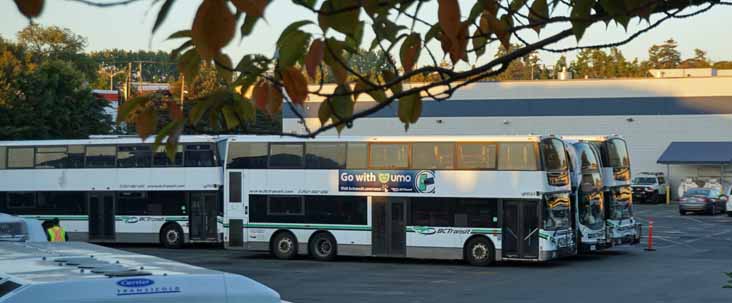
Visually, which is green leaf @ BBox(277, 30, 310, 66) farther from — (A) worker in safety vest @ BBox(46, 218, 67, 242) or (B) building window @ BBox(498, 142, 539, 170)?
(B) building window @ BBox(498, 142, 539, 170)

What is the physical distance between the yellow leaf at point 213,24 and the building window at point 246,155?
28.5 m

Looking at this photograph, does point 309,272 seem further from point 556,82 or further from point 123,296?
point 556,82

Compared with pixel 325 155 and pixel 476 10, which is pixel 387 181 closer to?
pixel 325 155

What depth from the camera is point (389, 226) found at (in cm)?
2977

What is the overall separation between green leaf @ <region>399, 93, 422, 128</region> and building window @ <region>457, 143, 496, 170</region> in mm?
24599

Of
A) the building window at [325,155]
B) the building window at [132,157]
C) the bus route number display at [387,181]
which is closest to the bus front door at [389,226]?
the bus route number display at [387,181]

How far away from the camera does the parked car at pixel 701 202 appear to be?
2084 inches

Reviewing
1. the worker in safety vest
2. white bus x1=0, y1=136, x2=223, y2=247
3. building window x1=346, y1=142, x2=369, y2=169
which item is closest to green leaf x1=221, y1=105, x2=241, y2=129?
the worker in safety vest

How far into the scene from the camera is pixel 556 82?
67.4 meters

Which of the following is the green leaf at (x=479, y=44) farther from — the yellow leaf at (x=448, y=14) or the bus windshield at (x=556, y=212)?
the bus windshield at (x=556, y=212)

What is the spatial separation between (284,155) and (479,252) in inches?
243

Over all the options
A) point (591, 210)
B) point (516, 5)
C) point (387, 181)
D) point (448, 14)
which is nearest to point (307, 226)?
point (387, 181)

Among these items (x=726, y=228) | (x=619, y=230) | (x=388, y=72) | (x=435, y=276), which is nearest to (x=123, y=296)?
(x=388, y=72)

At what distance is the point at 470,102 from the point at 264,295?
63.4m
